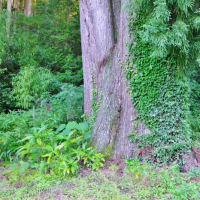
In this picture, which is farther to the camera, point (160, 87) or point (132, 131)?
point (132, 131)

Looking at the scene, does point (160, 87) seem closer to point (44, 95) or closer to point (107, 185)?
point (107, 185)

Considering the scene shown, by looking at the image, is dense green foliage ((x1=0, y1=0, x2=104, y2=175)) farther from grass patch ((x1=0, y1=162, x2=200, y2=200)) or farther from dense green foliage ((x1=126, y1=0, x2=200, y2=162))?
dense green foliage ((x1=126, y1=0, x2=200, y2=162))

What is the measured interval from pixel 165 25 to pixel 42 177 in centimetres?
274

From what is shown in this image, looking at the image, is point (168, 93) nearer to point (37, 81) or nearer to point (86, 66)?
point (86, 66)

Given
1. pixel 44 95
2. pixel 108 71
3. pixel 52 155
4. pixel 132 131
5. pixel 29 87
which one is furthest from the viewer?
pixel 29 87

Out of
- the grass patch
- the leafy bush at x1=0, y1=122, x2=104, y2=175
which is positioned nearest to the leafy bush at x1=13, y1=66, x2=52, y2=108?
the leafy bush at x1=0, y1=122, x2=104, y2=175

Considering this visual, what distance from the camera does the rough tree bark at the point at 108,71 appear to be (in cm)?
374

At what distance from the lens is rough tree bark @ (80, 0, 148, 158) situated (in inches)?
147

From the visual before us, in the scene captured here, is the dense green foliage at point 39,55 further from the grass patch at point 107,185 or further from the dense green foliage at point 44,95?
the grass patch at point 107,185

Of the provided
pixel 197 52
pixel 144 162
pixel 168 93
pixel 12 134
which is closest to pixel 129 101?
pixel 168 93

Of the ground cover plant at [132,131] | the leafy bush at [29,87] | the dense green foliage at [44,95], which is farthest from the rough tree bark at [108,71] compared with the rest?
the leafy bush at [29,87]

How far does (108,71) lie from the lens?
401cm

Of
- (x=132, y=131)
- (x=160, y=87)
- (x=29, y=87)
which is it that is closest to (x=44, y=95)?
(x=29, y=87)

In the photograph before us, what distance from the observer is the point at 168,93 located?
135 inches
